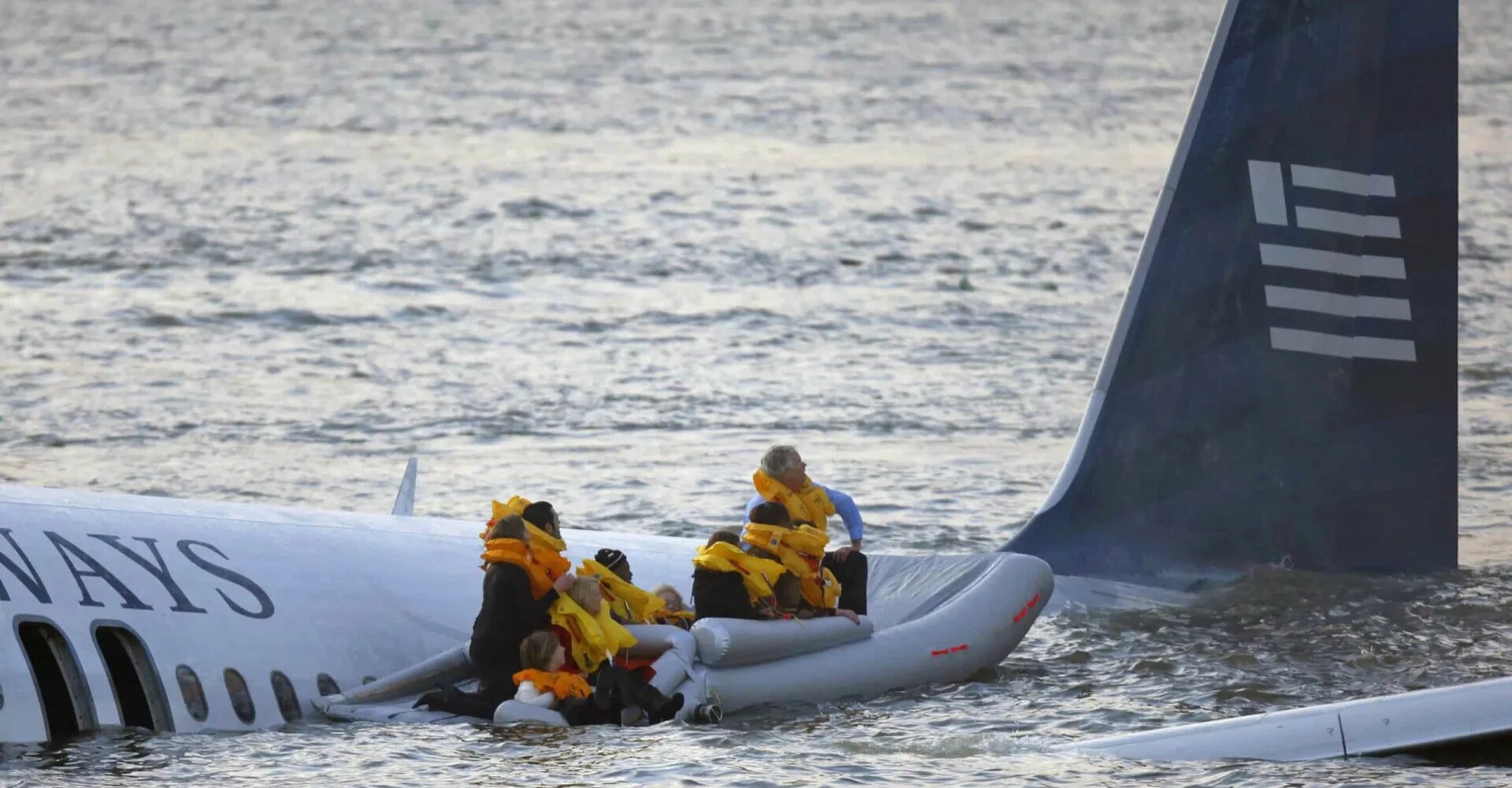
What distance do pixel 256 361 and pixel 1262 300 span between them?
18.2 meters

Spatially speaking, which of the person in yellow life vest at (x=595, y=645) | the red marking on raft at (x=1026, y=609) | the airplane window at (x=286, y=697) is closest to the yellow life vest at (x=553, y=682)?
the person in yellow life vest at (x=595, y=645)

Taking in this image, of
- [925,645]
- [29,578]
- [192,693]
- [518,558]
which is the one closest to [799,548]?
[925,645]

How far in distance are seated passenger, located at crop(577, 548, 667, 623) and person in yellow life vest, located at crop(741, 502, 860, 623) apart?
0.90m

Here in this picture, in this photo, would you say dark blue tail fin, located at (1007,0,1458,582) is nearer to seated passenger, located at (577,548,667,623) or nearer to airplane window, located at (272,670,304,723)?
seated passenger, located at (577,548,667,623)

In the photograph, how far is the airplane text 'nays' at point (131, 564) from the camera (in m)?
13.6

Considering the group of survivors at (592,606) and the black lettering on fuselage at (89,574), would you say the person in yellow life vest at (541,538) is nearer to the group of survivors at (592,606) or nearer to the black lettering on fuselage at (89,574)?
the group of survivors at (592,606)

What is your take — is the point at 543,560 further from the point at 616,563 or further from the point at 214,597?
the point at 214,597

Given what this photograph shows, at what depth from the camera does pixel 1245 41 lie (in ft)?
62.3

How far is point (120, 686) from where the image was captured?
13703mm

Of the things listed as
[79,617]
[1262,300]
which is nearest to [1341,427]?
[1262,300]

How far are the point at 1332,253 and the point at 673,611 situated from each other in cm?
706

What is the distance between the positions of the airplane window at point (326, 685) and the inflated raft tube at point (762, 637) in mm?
2588

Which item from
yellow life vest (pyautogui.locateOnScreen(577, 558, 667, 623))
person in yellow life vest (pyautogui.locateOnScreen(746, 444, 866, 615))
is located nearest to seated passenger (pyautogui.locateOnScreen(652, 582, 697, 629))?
yellow life vest (pyautogui.locateOnScreen(577, 558, 667, 623))

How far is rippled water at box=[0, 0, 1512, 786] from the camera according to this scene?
1580 cm
